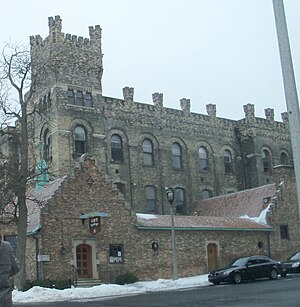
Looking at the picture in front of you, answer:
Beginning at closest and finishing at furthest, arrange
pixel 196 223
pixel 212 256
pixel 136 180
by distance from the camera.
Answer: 1. pixel 212 256
2. pixel 196 223
3. pixel 136 180

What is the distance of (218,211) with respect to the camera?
44.3m

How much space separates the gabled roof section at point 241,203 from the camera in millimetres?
40844

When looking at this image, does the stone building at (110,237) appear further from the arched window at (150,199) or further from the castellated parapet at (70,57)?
the castellated parapet at (70,57)

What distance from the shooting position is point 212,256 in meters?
35.3

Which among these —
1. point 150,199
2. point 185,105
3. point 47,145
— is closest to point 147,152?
point 150,199

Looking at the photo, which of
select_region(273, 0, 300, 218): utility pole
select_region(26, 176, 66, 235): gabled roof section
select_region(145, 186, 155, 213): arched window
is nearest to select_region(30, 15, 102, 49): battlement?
select_region(145, 186, 155, 213): arched window

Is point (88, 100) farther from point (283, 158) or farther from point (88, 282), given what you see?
point (283, 158)

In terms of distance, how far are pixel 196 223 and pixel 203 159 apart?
599 inches

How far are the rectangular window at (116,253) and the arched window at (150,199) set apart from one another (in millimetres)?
13591

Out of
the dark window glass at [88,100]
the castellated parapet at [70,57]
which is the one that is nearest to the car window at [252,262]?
the dark window glass at [88,100]

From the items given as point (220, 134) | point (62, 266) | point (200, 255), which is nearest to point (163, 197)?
point (220, 134)

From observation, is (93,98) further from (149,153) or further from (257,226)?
(257,226)

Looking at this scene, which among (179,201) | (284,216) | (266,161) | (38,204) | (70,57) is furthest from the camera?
(266,161)

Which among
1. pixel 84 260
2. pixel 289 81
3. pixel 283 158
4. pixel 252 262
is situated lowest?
pixel 252 262
